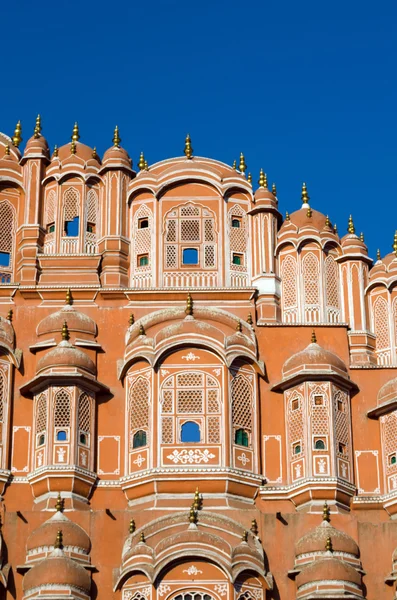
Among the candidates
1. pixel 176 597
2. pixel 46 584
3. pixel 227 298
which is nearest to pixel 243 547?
pixel 176 597

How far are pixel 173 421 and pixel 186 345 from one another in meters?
1.60

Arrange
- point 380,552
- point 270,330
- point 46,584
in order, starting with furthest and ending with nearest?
point 270,330 → point 380,552 → point 46,584

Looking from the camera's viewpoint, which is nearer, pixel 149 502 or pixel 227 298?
pixel 149 502

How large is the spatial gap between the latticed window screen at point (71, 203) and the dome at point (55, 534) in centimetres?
733

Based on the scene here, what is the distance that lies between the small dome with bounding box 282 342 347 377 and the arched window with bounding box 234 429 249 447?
1.56m

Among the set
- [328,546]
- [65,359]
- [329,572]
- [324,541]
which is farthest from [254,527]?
[65,359]

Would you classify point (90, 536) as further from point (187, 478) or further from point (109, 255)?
point (109, 255)

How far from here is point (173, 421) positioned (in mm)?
32406

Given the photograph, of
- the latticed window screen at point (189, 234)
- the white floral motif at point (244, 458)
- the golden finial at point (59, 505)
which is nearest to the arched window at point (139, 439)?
the white floral motif at point (244, 458)

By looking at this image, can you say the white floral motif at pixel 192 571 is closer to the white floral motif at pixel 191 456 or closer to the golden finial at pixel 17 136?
the white floral motif at pixel 191 456

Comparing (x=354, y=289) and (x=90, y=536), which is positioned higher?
(x=354, y=289)

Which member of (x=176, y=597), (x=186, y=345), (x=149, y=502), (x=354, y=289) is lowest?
(x=176, y=597)

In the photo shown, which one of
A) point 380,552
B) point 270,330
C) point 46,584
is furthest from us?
point 270,330

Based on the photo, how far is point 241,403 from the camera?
3291 centimetres
